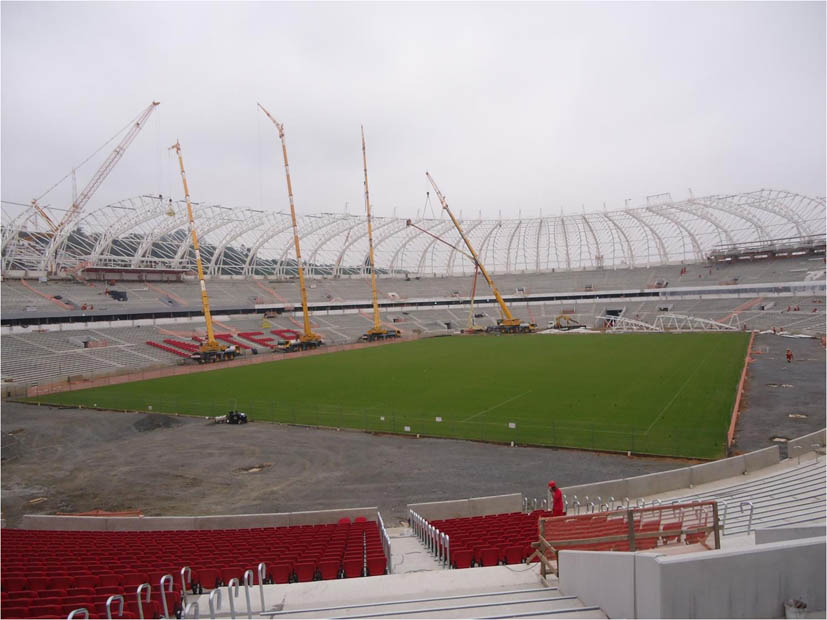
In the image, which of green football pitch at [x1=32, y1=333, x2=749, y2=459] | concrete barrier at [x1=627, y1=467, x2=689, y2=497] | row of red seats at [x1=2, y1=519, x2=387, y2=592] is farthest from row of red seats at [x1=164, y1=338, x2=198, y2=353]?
concrete barrier at [x1=627, y1=467, x2=689, y2=497]

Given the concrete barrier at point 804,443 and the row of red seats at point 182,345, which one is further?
the row of red seats at point 182,345

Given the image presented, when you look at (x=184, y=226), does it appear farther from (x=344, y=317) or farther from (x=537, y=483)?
(x=537, y=483)

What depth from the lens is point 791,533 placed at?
482 centimetres

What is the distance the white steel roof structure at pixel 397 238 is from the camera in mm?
64000

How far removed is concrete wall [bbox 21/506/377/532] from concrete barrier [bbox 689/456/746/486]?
8.55m

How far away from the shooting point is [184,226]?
68.2 m

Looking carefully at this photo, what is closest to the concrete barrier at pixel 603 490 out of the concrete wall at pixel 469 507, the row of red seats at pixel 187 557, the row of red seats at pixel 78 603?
the concrete wall at pixel 469 507

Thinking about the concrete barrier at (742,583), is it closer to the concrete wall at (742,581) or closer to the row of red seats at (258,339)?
the concrete wall at (742,581)

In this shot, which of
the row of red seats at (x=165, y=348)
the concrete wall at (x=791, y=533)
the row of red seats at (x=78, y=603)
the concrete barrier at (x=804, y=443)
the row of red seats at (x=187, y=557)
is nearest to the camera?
the concrete wall at (x=791, y=533)

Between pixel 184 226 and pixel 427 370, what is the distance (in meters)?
44.4

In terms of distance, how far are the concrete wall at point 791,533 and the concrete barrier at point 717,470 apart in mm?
9885

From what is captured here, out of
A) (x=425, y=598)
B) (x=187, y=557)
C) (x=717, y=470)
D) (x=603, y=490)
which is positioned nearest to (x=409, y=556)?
(x=187, y=557)

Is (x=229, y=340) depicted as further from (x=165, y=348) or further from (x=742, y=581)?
(x=742, y=581)

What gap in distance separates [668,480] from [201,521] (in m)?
12.0
